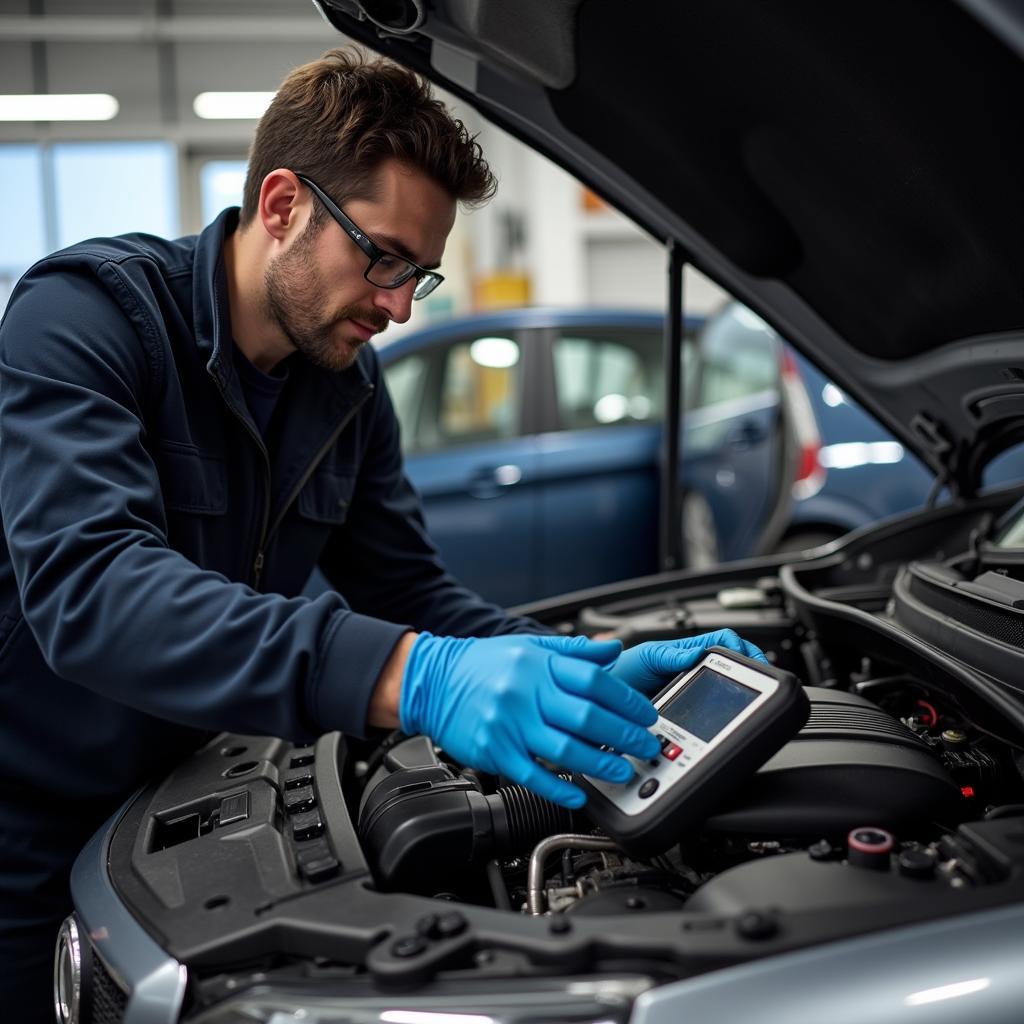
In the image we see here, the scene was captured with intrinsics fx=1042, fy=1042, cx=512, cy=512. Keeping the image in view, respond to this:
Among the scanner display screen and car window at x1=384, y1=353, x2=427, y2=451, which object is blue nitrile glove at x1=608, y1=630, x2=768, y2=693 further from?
car window at x1=384, y1=353, x2=427, y2=451

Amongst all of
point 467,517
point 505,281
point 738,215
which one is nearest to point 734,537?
point 467,517

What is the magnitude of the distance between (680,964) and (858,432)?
2.78m

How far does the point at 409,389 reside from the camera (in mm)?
3969

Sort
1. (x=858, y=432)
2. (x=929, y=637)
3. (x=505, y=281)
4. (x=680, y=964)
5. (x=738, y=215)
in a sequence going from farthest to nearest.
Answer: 1. (x=505, y=281)
2. (x=858, y=432)
3. (x=738, y=215)
4. (x=929, y=637)
5. (x=680, y=964)

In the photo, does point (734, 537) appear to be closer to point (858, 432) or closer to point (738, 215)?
point (858, 432)

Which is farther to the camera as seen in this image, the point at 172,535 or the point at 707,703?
the point at 172,535

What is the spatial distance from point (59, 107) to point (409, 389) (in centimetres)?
627

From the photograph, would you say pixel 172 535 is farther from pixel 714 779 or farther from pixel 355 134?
pixel 714 779

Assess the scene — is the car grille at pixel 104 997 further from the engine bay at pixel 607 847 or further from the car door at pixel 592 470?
the car door at pixel 592 470

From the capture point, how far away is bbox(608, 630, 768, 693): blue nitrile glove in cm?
128

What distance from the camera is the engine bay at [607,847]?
0.85 m

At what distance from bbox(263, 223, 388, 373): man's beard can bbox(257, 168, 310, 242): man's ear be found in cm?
3

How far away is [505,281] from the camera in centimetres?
802

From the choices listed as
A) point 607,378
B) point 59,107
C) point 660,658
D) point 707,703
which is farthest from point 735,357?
point 59,107
